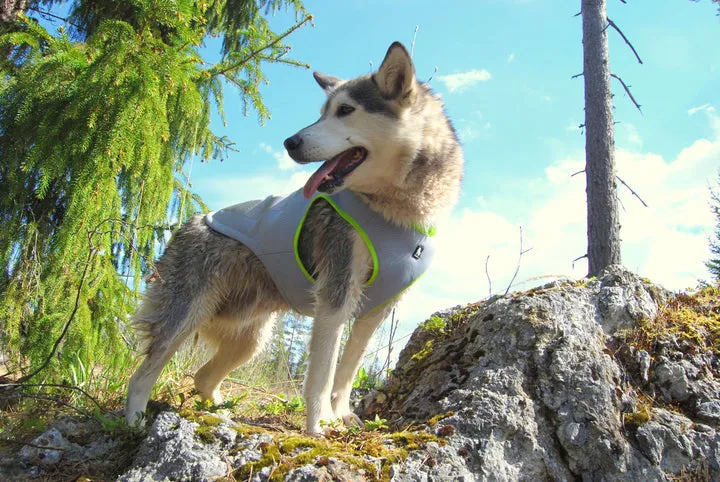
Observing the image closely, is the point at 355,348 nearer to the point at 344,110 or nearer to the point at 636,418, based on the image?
the point at 344,110

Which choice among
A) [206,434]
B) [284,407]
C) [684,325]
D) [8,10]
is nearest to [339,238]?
[206,434]

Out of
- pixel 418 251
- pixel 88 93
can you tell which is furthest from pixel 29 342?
pixel 418 251

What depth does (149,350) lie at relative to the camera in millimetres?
3365

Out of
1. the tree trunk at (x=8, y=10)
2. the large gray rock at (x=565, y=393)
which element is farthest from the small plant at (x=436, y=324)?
the tree trunk at (x=8, y=10)

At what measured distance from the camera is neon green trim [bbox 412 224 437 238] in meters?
3.20

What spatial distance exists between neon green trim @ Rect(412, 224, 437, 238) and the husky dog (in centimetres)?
1

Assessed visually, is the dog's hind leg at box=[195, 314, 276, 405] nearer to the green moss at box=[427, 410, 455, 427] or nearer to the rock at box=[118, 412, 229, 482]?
Result: the rock at box=[118, 412, 229, 482]

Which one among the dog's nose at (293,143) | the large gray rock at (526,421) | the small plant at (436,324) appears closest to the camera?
the large gray rock at (526,421)

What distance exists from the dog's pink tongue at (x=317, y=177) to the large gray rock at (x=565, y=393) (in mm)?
→ 1291

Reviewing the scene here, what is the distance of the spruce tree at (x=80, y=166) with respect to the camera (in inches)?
152

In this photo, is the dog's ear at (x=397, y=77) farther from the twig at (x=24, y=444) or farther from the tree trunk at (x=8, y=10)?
the tree trunk at (x=8, y=10)

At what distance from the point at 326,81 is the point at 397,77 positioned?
98 cm

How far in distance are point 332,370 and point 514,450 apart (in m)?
1.08

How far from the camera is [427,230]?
3260mm
